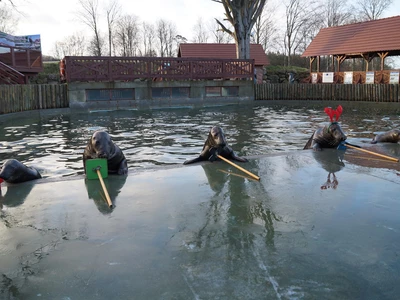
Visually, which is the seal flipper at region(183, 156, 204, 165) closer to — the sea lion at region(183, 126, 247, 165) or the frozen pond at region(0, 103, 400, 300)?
the sea lion at region(183, 126, 247, 165)

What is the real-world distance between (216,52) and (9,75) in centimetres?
2126

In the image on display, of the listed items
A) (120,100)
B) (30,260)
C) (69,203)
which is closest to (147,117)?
(120,100)

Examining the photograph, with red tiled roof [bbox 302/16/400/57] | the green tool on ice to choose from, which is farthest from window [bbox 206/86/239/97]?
the green tool on ice

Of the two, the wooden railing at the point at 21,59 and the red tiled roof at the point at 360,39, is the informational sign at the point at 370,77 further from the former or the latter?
the wooden railing at the point at 21,59

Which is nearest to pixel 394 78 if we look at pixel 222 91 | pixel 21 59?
pixel 222 91

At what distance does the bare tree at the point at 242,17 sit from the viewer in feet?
93.9

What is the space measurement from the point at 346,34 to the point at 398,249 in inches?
1267

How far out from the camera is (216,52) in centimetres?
3834

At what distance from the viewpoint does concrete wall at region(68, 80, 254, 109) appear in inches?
890

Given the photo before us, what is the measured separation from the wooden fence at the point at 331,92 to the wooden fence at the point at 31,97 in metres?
13.3

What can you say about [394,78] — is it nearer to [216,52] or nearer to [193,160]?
[216,52]

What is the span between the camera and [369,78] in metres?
26.2

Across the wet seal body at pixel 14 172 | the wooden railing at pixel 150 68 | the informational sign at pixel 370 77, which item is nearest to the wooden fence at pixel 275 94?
the wooden railing at pixel 150 68

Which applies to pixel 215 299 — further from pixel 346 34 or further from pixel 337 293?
pixel 346 34
